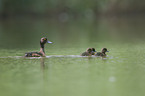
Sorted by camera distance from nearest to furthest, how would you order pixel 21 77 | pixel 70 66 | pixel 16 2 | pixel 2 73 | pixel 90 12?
1. pixel 21 77
2. pixel 2 73
3. pixel 70 66
4. pixel 16 2
5. pixel 90 12

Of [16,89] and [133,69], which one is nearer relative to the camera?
[16,89]

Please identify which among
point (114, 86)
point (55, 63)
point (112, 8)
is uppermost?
point (112, 8)

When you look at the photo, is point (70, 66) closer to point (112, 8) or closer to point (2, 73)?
point (2, 73)

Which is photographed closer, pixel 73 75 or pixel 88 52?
pixel 73 75

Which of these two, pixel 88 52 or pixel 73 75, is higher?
pixel 88 52

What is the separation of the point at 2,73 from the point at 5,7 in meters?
26.8

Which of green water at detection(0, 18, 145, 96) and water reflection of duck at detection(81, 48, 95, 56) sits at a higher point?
water reflection of duck at detection(81, 48, 95, 56)

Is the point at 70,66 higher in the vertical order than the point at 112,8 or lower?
lower

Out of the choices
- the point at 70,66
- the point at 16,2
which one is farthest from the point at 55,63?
the point at 16,2

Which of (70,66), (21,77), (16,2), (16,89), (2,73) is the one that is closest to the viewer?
(16,89)

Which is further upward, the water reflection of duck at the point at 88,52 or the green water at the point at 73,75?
the water reflection of duck at the point at 88,52

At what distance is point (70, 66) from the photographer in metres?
7.92

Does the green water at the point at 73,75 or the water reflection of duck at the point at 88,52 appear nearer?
the green water at the point at 73,75

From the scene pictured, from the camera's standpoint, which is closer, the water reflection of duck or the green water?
the green water
